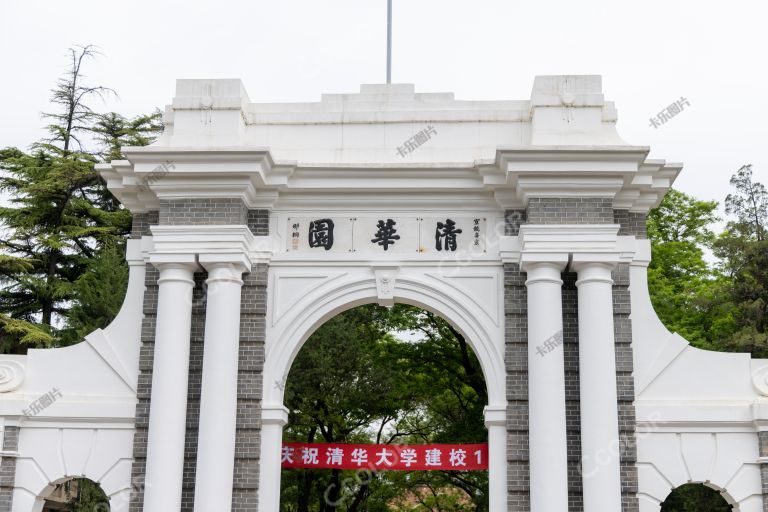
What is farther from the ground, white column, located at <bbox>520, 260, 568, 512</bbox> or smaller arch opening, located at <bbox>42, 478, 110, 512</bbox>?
white column, located at <bbox>520, 260, 568, 512</bbox>

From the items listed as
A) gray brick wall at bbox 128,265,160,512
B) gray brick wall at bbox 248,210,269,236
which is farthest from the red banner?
gray brick wall at bbox 248,210,269,236

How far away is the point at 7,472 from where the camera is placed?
9039mm

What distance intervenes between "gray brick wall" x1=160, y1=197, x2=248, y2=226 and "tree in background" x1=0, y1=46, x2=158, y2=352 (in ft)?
28.2

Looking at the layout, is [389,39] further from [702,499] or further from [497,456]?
[702,499]

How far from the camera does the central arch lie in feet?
29.4

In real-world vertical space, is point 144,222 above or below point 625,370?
above

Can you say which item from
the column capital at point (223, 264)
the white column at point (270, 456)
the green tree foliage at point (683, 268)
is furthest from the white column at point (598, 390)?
the green tree foliage at point (683, 268)

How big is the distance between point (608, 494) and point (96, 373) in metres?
5.17

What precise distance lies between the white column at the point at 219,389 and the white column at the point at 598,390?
3.28m

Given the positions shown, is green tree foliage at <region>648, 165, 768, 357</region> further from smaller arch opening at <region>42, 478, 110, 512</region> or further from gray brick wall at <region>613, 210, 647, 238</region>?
smaller arch opening at <region>42, 478, 110, 512</region>

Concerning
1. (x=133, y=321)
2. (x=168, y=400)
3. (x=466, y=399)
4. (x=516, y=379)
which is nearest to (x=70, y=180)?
(x=466, y=399)

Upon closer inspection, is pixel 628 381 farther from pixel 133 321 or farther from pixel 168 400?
pixel 133 321

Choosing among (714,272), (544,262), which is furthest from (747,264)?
(544,262)

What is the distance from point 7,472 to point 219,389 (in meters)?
2.38
